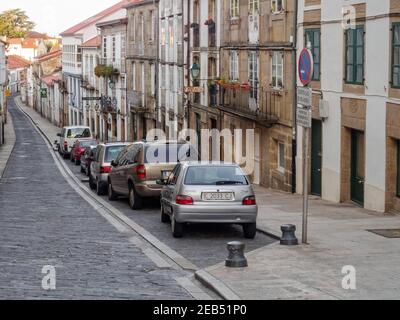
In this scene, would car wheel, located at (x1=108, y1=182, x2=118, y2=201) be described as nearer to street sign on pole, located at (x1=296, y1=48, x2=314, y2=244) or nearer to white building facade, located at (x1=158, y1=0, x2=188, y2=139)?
street sign on pole, located at (x1=296, y1=48, x2=314, y2=244)

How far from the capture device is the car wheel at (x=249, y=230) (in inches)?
626

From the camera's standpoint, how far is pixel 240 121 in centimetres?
3272

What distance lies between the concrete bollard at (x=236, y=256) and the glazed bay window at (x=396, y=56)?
7.76 m

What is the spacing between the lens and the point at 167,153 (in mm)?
21250

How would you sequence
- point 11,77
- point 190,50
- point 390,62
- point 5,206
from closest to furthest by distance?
1. point 390,62
2. point 5,206
3. point 190,50
4. point 11,77

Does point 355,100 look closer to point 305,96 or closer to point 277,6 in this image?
point 305,96

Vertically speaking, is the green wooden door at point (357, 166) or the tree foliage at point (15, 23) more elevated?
the tree foliage at point (15, 23)

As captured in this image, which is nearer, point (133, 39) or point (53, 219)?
point (53, 219)

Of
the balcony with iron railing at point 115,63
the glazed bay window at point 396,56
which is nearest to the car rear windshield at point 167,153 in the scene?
the glazed bay window at point 396,56

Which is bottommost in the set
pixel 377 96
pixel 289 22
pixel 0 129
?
pixel 0 129

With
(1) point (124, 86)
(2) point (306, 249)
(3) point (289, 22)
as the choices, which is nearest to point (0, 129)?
(1) point (124, 86)

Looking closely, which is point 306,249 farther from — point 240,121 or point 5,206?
point 240,121

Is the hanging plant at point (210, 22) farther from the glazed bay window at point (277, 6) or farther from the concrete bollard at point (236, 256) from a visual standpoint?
the concrete bollard at point (236, 256)

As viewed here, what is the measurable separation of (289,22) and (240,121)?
6.96m
